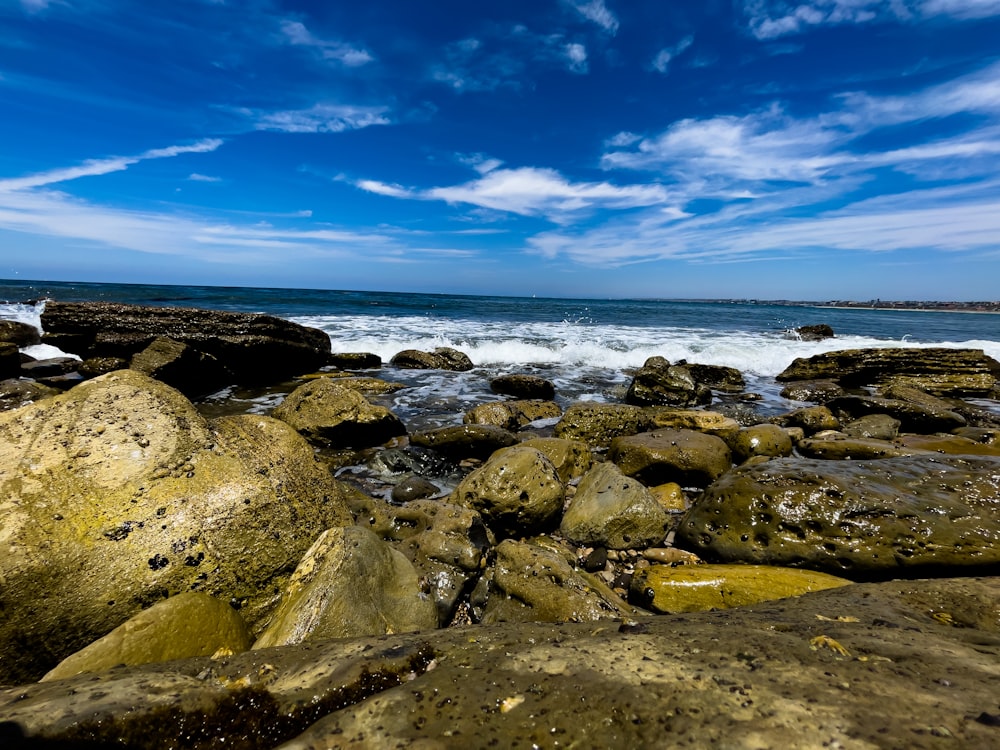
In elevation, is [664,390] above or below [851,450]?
above

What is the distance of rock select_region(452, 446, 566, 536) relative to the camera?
4.33m

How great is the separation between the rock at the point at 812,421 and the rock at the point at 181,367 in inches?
487

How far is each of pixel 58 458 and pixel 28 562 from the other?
26.4 inches

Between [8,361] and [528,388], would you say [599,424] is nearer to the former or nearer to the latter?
[528,388]

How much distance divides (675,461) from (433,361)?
935 cm

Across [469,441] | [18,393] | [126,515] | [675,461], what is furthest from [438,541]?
[18,393]

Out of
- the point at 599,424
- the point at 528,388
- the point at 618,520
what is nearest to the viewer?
the point at 618,520

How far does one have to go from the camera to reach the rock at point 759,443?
6.27 meters

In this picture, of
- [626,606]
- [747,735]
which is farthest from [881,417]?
[747,735]

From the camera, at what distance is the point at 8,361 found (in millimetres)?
10062

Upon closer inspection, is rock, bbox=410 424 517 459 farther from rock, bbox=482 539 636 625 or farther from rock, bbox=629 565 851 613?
rock, bbox=629 565 851 613

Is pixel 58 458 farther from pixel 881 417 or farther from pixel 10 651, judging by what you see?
pixel 881 417

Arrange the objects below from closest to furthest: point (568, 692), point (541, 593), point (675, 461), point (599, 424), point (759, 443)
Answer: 1. point (568, 692)
2. point (541, 593)
3. point (675, 461)
4. point (759, 443)
5. point (599, 424)

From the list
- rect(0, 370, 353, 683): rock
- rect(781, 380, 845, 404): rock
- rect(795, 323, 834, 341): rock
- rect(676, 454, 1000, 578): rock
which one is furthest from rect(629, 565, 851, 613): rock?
rect(795, 323, 834, 341): rock
